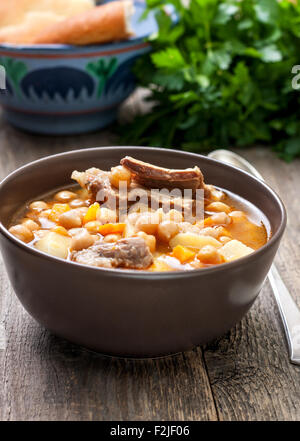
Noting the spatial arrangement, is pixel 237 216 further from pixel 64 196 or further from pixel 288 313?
pixel 64 196

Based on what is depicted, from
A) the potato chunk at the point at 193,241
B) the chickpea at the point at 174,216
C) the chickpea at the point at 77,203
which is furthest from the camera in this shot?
the chickpea at the point at 77,203

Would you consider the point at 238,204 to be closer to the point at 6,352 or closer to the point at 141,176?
the point at 141,176

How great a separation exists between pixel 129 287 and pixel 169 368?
42 centimetres

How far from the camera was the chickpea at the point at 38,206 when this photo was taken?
91.1 inches

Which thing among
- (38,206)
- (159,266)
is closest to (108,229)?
(159,266)

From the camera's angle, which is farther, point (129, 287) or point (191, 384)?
point (191, 384)

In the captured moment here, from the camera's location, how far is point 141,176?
228 centimetres

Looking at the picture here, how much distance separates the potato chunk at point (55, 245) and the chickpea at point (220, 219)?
21.5 inches

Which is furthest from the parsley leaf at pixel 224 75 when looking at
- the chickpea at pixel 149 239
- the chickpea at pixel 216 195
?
the chickpea at pixel 149 239

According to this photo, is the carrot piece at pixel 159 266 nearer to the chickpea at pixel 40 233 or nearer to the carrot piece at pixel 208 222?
the carrot piece at pixel 208 222

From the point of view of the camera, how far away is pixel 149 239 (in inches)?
78.2

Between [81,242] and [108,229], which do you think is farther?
[108,229]

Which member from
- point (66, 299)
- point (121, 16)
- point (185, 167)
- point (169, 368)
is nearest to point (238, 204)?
point (185, 167)

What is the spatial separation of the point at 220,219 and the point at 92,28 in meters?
1.94
